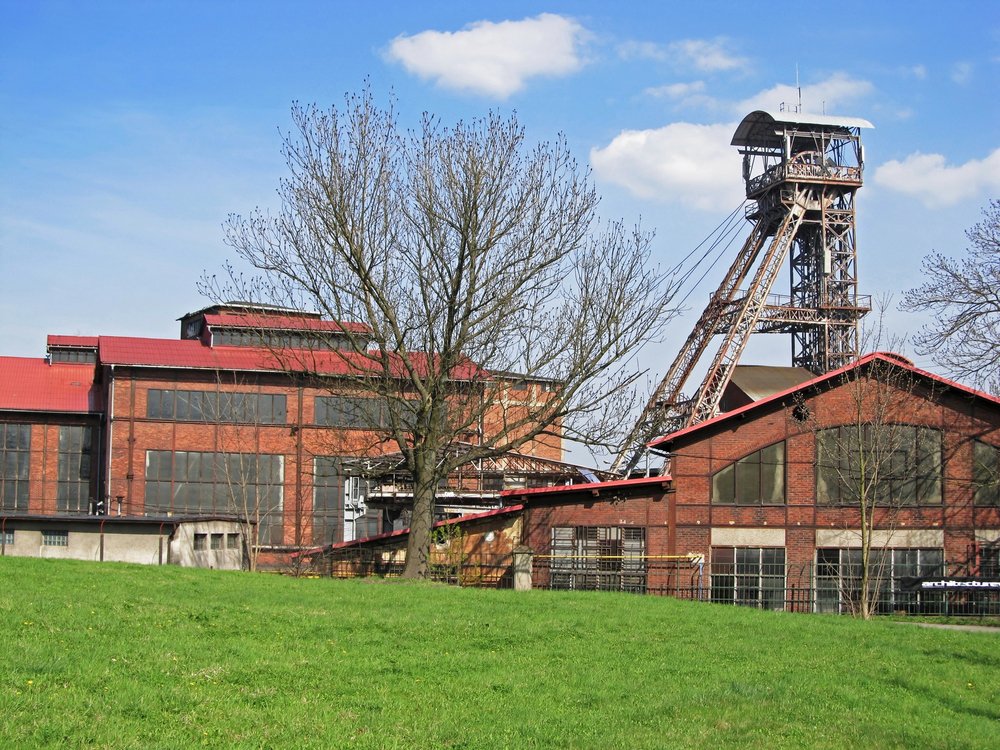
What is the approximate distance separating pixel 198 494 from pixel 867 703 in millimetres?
41736

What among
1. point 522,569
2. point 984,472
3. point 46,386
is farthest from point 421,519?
point 46,386

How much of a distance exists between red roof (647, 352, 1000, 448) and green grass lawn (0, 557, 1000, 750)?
577 inches

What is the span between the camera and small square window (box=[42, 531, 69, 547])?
1312 inches

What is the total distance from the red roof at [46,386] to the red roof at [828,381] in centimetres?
3203

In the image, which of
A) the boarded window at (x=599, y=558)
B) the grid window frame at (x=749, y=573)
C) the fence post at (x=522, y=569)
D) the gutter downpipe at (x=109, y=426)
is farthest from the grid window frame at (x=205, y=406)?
the fence post at (x=522, y=569)

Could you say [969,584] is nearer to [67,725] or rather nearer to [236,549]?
[236,549]

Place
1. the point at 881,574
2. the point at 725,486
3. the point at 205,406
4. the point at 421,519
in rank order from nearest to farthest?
the point at 421,519 < the point at 881,574 < the point at 725,486 < the point at 205,406

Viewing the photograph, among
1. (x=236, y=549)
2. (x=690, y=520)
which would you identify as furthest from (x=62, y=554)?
(x=690, y=520)

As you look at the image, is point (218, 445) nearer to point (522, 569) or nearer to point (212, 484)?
point (212, 484)

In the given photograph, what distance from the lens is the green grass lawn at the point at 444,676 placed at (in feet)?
32.7

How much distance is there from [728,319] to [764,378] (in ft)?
15.4

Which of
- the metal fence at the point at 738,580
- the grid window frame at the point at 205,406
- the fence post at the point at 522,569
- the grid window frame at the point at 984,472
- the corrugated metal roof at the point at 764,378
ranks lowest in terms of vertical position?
the metal fence at the point at 738,580

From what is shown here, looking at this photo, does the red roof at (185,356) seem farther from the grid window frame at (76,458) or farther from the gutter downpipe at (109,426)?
the grid window frame at (76,458)

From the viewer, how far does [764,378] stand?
51.6m
